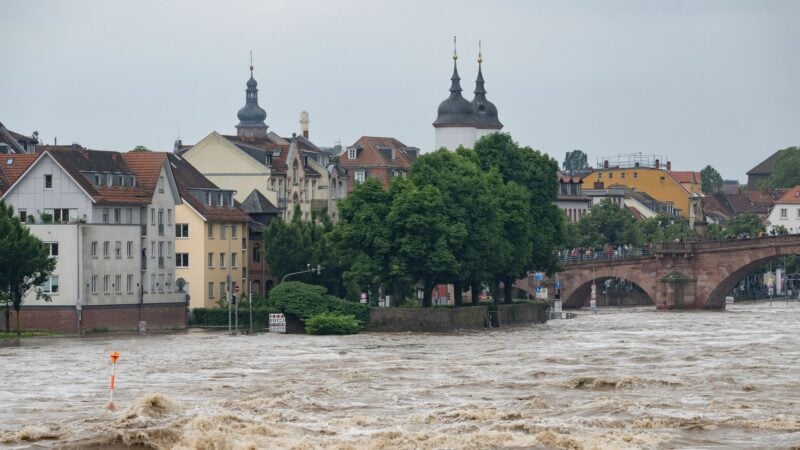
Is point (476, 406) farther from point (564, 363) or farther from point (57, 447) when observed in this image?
point (564, 363)

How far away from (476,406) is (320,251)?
6791cm

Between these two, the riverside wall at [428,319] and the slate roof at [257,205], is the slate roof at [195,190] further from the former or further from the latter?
the riverside wall at [428,319]

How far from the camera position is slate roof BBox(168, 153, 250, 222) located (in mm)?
149125

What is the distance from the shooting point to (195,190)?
152 metres

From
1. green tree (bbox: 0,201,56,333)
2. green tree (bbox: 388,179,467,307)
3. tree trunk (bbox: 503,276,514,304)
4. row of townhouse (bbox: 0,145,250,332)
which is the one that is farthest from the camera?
tree trunk (bbox: 503,276,514,304)

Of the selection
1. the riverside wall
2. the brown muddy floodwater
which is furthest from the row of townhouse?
the riverside wall

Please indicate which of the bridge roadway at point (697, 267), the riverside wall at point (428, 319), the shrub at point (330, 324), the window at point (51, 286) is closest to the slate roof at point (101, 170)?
the window at point (51, 286)

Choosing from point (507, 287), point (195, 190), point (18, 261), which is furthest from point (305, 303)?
point (507, 287)

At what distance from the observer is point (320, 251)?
484ft

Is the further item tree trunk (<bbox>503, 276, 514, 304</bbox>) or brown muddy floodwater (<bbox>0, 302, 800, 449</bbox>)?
tree trunk (<bbox>503, 276, 514, 304</bbox>)

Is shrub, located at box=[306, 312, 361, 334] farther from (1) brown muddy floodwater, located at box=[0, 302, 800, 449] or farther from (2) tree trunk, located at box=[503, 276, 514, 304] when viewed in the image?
(2) tree trunk, located at box=[503, 276, 514, 304]

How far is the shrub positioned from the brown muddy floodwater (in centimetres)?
290

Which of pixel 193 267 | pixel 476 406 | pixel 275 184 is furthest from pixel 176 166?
pixel 476 406

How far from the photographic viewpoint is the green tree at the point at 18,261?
390 ft
